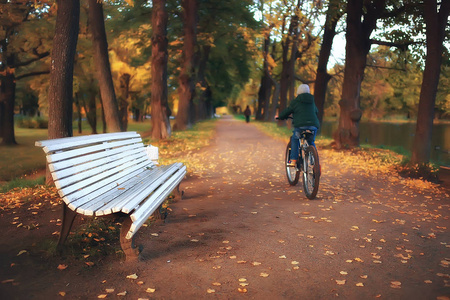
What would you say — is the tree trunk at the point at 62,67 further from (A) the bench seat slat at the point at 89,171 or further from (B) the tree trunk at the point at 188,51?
(B) the tree trunk at the point at 188,51

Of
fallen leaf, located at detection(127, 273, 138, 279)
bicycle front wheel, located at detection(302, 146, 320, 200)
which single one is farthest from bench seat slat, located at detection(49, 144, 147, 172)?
bicycle front wheel, located at detection(302, 146, 320, 200)

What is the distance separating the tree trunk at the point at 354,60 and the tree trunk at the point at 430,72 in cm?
408

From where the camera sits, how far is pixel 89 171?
456 cm

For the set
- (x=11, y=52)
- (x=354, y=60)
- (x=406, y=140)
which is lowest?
(x=406, y=140)

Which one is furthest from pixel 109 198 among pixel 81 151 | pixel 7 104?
pixel 7 104

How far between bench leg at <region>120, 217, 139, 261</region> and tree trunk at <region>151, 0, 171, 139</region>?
1379cm

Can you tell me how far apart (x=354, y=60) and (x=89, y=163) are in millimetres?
11812

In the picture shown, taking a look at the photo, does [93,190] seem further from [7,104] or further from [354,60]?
[7,104]

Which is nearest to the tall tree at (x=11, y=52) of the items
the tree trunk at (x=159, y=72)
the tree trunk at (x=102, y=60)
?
the tree trunk at (x=159, y=72)

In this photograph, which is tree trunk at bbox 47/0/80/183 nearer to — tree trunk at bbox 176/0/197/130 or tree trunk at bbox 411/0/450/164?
tree trunk at bbox 411/0/450/164

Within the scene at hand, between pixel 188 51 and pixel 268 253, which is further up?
pixel 188 51

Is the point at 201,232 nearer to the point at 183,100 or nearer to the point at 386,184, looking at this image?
the point at 386,184

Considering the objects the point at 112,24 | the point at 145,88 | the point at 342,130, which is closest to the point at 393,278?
the point at 342,130

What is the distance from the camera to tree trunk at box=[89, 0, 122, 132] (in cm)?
1248
